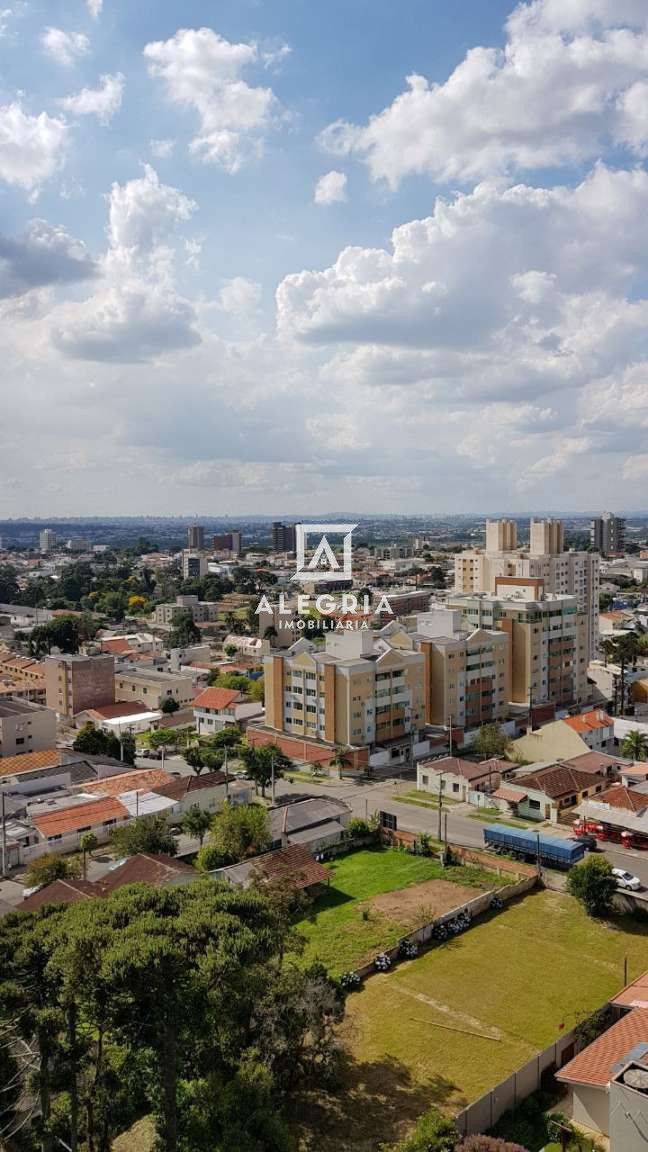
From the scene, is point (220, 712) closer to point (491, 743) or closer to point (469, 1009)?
point (491, 743)

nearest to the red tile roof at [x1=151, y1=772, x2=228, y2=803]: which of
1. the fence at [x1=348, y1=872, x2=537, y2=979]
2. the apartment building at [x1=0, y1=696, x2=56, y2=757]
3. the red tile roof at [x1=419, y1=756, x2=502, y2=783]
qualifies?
the red tile roof at [x1=419, y1=756, x2=502, y2=783]

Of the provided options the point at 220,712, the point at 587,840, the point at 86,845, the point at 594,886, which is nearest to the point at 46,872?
the point at 86,845

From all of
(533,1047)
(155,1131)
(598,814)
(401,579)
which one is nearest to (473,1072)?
(533,1047)

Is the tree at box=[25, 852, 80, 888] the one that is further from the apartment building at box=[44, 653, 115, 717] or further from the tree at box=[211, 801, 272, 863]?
the apartment building at box=[44, 653, 115, 717]

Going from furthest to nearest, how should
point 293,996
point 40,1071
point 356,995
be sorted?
point 356,995
point 293,996
point 40,1071

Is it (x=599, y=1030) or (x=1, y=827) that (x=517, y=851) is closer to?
(x=599, y=1030)

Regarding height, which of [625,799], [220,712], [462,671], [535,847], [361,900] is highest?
[462,671]
